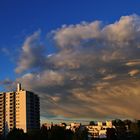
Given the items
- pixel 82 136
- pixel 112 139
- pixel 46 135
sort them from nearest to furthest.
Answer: pixel 82 136 → pixel 46 135 → pixel 112 139

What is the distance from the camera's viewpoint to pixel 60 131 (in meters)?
176

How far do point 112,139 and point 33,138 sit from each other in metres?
48.2

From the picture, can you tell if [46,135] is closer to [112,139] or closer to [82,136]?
[82,136]

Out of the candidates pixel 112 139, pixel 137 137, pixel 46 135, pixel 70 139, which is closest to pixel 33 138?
pixel 46 135

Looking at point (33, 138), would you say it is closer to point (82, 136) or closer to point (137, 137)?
point (82, 136)

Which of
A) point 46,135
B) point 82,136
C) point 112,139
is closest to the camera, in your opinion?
point 82,136

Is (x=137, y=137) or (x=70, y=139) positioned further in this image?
(x=137, y=137)

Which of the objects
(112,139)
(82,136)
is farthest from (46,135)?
(112,139)

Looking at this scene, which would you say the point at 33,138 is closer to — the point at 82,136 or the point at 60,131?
the point at 60,131

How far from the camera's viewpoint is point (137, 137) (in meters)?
197

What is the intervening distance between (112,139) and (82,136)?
34.4 meters

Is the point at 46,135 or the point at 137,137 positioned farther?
the point at 137,137

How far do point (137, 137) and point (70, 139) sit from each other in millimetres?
45459

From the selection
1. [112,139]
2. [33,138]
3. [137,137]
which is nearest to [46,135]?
[33,138]
